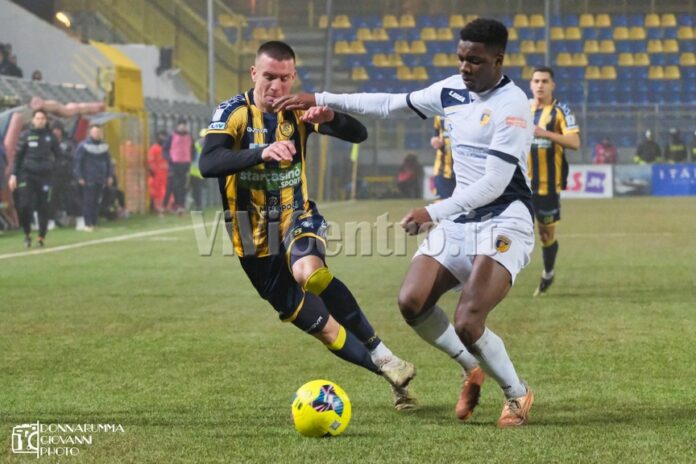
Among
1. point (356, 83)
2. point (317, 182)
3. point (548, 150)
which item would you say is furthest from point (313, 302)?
point (356, 83)

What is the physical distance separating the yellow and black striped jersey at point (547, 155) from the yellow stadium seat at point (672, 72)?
3096cm

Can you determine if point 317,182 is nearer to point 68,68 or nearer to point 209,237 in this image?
point 68,68

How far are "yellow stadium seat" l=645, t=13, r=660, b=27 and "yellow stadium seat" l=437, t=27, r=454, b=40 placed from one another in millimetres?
7088

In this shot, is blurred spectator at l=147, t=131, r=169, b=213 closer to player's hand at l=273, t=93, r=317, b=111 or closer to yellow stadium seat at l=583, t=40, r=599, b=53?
yellow stadium seat at l=583, t=40, r=599, b=53

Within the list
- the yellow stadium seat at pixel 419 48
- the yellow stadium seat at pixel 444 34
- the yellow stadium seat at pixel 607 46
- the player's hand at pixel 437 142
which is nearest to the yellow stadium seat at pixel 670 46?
the yellow stadium seat at pixel 607 46

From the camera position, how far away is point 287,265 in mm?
6465

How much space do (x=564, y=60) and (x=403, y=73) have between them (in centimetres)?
589

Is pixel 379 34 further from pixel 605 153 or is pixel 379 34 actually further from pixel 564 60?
pixel 605 153

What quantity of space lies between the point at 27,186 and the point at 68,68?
1022cm

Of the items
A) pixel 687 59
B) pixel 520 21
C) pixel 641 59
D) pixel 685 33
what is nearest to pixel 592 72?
pixel 641 59

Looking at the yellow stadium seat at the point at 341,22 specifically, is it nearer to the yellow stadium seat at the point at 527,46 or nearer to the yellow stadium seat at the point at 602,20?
the yellow stadium seat at the point at 527,46

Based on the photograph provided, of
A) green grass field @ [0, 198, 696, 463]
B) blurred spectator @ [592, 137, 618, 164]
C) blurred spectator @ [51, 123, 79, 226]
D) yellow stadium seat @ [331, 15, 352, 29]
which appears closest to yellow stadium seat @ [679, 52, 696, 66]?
blurred spectator @ [592, 137, 618, 164]

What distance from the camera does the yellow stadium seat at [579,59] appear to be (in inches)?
1693

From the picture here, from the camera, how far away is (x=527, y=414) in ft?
19.2
